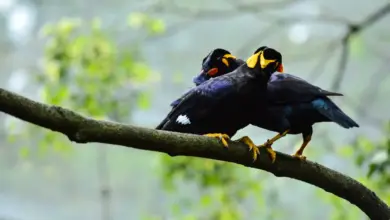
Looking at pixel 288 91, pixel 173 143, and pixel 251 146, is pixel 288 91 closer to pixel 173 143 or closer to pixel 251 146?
pixel 251 146

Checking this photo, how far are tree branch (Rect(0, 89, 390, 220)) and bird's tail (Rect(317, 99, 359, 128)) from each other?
3.5 inches

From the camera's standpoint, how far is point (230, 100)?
3.15 feet

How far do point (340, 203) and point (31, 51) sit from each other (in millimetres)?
1318

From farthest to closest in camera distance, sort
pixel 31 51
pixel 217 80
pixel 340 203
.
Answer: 1. pixel 31 51
2. pixel 340 203
3. pixel 217 80

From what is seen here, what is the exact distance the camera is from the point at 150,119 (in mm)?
2615

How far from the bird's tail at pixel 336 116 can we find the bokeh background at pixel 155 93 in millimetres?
1056

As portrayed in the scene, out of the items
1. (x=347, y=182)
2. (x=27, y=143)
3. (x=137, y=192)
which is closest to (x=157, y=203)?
(x=137, y=192)

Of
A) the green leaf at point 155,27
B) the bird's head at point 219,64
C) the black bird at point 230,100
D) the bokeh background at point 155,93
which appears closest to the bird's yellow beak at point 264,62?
the black bird at point 230,100

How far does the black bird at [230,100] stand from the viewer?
0.95 m

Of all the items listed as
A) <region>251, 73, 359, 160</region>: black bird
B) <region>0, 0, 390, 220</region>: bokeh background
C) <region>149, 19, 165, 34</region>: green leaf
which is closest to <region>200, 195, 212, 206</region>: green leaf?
<region>0, 0, 390, 220</region>: bokeh background

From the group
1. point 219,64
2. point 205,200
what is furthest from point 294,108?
point 205,200

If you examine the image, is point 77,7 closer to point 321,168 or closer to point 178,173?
point 178,173

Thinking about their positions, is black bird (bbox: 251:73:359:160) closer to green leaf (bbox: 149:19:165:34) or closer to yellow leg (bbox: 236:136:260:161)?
yellow leg (bbox: 236:136:260:161)

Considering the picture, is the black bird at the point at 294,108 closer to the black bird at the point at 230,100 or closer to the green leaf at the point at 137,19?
the black bird at the point at 230,100
